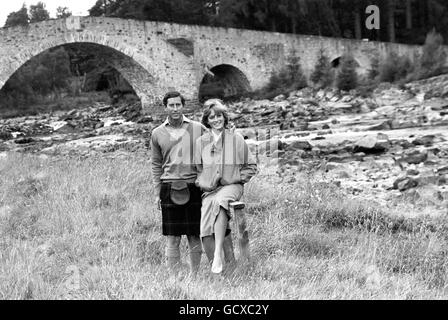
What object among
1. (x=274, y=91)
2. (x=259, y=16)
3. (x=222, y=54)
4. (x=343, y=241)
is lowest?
(x=343, y=241)

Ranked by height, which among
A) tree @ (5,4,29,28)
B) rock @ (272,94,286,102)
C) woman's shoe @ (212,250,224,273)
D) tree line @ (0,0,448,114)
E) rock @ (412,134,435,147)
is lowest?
woman's shoe @ (212,250,224,273)

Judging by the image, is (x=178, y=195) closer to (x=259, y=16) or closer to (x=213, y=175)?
(x=213, y=175)

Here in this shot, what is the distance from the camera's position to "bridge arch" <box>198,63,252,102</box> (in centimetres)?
2747

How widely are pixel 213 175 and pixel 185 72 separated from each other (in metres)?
21.4

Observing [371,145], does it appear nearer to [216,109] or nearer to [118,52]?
[216,109]

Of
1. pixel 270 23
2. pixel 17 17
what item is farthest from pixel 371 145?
pixel 17 17

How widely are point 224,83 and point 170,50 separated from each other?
6400 millimetres

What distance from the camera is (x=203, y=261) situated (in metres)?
4.00

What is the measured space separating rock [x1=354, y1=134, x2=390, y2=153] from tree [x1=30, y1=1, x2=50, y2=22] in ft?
204

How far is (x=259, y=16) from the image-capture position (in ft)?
115

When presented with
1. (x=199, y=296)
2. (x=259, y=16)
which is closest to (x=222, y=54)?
(x=259, y=16)

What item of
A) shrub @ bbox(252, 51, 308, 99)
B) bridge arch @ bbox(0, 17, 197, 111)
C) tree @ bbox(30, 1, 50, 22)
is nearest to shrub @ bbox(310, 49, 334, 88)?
shrub @ bbox(252, 51, 308, 99)

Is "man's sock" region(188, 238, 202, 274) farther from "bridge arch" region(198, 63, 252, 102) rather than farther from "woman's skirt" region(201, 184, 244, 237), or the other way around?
"bridge arch" region(198, 63, 252, 102)

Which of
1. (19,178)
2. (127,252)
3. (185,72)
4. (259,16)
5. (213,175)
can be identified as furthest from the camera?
(259,16)
